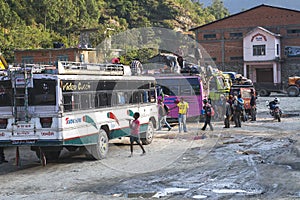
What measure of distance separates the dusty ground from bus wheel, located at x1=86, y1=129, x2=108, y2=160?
8.5 inches

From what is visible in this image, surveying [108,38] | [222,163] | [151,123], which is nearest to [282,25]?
[108,38]

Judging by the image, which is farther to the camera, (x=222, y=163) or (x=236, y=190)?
(x=222, y=163)

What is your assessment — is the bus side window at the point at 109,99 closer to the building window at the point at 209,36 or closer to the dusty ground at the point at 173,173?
the dusty ground at the point at 173,173

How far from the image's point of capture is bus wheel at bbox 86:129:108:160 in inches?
566

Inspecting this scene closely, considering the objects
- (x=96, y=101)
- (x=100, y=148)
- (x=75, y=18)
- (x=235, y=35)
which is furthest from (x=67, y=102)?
(x=75, y=18)

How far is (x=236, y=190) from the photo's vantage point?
10.1 metres

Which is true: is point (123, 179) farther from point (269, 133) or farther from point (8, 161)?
point (269, 133)

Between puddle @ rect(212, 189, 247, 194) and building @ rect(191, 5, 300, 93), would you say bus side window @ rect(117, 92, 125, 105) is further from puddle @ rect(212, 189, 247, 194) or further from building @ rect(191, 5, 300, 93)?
building @ rect(191, 5, 300, 93)

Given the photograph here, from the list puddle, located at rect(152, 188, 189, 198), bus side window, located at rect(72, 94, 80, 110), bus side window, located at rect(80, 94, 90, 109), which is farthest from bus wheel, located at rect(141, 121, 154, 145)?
puddle, located at rect(152, 188, 189, 198)

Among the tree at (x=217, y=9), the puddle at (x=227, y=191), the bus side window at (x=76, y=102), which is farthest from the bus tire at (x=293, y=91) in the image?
the tree at (x=217, y=9)

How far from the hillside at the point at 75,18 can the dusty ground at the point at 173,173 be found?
107 feet

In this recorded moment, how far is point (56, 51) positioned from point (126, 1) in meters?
55.0

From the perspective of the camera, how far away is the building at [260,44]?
66188mm

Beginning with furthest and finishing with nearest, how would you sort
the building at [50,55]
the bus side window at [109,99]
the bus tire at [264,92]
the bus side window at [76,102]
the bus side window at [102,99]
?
the bus tire at [264,92]
the building at [50,55]
the bus side window at [109,99]
the bus side window at [102,99]
the bus side window at [76,102]
